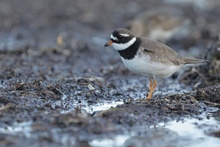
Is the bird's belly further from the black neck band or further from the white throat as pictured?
the white throat

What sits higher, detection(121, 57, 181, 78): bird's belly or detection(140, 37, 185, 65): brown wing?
detection(140, 37, 185, 65): brown wing

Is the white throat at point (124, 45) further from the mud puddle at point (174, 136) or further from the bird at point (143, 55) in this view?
the mud puddle at point (174, 136)

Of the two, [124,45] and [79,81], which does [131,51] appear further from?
[79,81]

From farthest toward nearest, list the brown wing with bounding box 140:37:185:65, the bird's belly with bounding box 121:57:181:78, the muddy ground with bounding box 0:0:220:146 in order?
the brown wing with bounding box 140:37:185:65 < the bird's belly with bounding box 121:57:181:78 < the muddy ground with bounding box 0:0:220:146

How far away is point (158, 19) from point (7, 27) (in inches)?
184

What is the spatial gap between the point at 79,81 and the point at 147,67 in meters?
1.86

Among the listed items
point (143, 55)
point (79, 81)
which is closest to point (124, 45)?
point (143, 55)

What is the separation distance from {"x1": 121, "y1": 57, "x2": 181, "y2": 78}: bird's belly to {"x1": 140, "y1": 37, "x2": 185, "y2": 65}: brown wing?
0.25 ft

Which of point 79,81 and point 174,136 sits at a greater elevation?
point 79,81

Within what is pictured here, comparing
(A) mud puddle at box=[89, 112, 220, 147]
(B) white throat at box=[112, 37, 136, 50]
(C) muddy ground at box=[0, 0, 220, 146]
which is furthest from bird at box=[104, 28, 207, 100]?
(A) mud puddle at box=[89, 112, 220, 147]

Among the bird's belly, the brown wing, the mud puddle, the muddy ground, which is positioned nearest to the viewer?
the mud puddle

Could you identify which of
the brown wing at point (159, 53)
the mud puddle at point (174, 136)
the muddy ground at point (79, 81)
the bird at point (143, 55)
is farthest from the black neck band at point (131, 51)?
the mud puddle at point (174, 136)

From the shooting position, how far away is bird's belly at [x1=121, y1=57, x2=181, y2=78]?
774cm

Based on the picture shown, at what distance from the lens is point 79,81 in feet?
30.5
